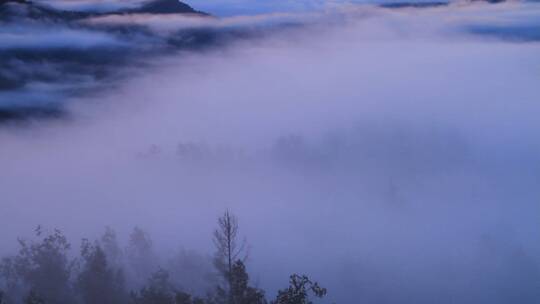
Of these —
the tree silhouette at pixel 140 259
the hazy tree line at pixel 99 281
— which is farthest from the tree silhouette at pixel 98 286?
the tree silhouette at pixel 140 259

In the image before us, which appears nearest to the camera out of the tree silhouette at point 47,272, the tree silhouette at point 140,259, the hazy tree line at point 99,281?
the hazy tree line at point 99,281

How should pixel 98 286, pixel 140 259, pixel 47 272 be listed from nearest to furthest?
pixel 98 286, pixel 47 272, pixel 140 259

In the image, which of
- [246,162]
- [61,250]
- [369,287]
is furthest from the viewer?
[246,162]

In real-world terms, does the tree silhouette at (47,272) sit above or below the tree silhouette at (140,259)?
below

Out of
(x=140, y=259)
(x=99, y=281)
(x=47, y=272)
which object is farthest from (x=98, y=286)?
(x=140, y=259)

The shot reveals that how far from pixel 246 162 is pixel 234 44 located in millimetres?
54772

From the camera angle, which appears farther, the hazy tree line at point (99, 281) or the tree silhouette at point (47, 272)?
the tree silhouette at point (47, 272)

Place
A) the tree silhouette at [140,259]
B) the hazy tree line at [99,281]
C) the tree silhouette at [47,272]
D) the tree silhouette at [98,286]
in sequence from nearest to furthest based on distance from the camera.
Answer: the hazy tree line at [99,281]
the tree silhouette at [98,286]
the tree silhouette at [47,272]
the tree silhouette at [140,259]

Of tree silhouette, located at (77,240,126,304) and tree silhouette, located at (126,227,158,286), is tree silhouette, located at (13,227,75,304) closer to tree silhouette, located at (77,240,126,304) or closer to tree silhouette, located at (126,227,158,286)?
tree silhouette, located at (77,240,126,304)

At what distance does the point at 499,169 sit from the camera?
395 feet

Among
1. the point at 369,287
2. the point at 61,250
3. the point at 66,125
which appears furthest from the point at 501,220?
the point at 66,125

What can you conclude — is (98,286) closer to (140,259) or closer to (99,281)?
(99,281)

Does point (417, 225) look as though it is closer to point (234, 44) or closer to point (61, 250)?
point (61, 250)

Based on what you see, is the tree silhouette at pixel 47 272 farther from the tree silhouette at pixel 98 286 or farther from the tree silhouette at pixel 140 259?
the tree silhouette at pixel 140 259
